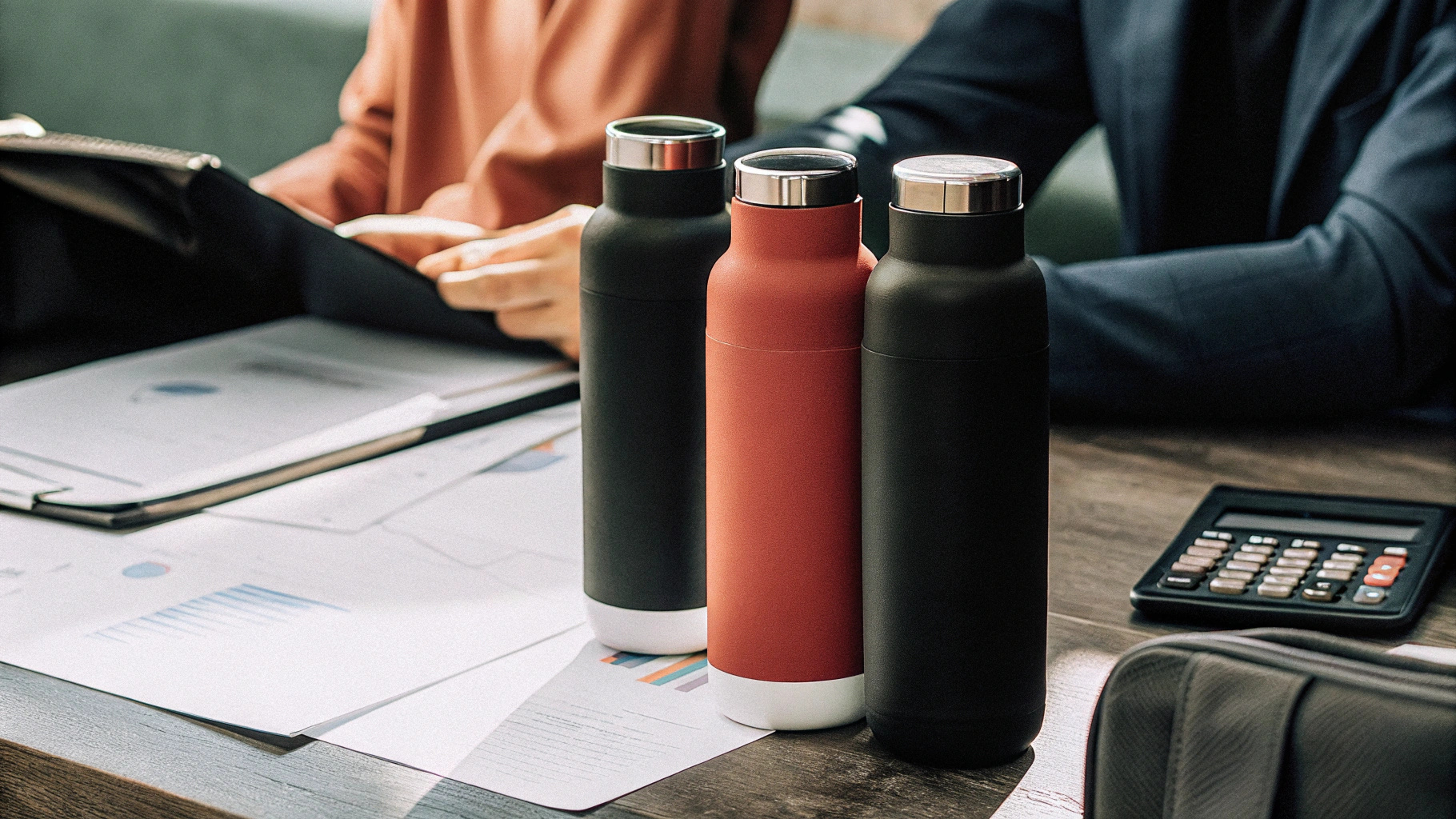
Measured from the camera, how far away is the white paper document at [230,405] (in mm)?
721

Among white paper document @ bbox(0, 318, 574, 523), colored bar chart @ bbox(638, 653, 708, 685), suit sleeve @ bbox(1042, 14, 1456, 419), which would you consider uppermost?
suit sleeve @ bbox(1042, 14, 1456, 419)

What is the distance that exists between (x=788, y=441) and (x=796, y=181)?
3.2 inches

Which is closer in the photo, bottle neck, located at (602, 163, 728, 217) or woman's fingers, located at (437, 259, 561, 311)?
bottle neck, located at (602, 163, 728, 217)

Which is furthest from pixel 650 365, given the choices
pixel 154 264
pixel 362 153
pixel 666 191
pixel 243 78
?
pixel 243 78

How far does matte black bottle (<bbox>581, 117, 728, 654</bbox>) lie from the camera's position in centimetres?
49

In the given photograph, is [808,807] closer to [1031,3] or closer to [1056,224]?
[1031,3]

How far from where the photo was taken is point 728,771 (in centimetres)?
45

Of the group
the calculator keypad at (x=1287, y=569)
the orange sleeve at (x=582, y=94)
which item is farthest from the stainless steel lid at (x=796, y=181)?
the orange sleeve at (x=582, y=94)

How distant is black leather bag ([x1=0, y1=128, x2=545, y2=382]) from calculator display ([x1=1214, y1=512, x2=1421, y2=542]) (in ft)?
1.54

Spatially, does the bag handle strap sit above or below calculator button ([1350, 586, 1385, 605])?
above

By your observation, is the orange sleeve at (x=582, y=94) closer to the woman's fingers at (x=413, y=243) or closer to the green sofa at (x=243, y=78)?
the woman's fingers at (x=413, y=243)

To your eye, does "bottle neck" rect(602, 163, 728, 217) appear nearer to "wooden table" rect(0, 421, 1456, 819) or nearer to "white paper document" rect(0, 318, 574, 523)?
"wooden table" rect(0, 421, 1456, 819)

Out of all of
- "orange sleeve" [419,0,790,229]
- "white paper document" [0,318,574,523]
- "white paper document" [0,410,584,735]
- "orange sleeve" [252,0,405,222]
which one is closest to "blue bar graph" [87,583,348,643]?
"white paper document" [0,410,584,735]

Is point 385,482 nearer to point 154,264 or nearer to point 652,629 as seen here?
point 652,629
